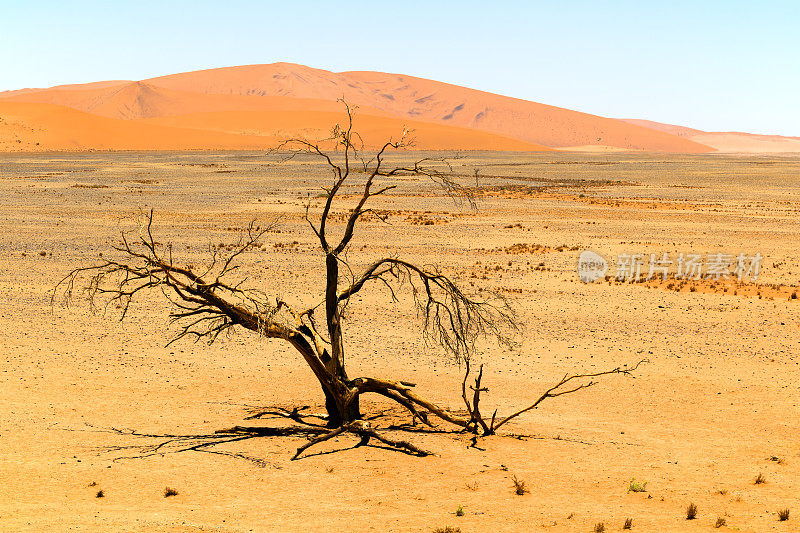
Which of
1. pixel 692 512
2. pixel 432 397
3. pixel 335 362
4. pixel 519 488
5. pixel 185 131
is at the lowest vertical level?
pixel 432 397

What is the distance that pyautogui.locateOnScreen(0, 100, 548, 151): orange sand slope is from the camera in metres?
139

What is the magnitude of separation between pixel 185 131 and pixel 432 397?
15916cm

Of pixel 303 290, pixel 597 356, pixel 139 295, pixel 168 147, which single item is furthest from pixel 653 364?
pixel 168 147

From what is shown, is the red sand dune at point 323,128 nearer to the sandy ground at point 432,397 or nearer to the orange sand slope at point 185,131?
the orange sand slope at point 185,131

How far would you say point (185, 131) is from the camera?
16438cm

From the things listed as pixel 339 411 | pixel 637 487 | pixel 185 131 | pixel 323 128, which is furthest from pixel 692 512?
pixel 323 128

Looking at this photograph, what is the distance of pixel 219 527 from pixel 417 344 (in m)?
10.3

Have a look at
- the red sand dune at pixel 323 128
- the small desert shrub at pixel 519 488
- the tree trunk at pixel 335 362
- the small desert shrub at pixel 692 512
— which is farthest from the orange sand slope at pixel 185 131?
the small desert shrub at pixel 692 512

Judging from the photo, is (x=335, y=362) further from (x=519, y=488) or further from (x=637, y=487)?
(x=637, y=487)

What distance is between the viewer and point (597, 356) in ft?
59.5

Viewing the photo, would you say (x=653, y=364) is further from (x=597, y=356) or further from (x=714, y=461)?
(x=714, y=461)

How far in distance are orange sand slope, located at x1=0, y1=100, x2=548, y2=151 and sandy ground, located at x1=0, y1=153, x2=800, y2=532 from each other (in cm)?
10197

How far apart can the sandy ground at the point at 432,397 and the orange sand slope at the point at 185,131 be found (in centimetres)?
10197

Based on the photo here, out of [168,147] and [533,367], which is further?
[168,147]
